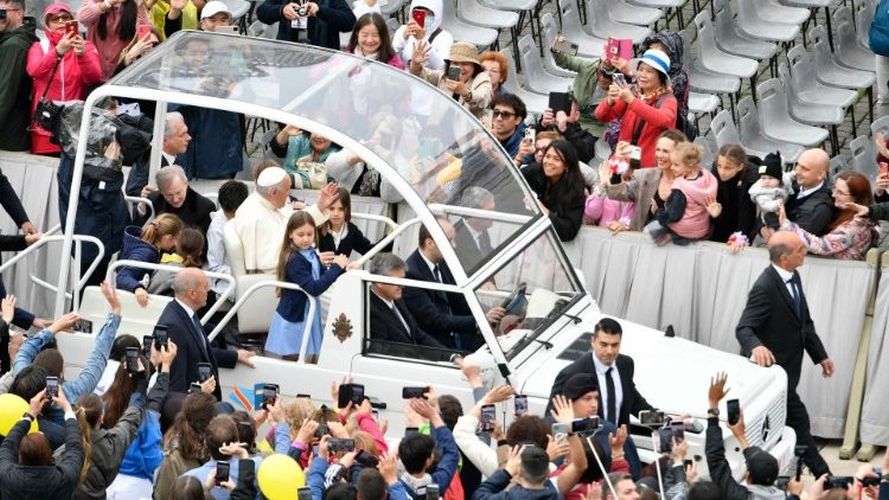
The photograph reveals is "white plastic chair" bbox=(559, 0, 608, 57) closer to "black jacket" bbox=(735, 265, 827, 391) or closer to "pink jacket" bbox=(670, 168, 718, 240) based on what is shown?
"pink jacket" bbox=(670, 168, 718, 240)

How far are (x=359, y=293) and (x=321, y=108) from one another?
4.15 ft

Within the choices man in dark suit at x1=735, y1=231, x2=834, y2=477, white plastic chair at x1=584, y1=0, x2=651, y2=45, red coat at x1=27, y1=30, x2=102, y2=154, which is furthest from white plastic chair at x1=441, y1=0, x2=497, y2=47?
man in dark suit at x1=735, y1=231, x2=834, y2=477

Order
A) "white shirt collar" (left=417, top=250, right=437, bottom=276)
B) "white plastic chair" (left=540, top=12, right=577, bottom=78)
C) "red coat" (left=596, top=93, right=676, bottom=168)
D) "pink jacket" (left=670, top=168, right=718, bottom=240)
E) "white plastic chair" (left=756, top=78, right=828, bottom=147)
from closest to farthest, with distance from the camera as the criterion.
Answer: "white shirt collar" (left=417, top=250, right=437, bottom=276), "pink jacket" (left=670, top=168, right=718, bottom=240), "red coat" (left=596, top=93, right=676, bottom=168), "white plastic chair" (left=756, top=78, right=828, bottom=147), "white plastic chair" (left=540, top=12, right=577, bottom=78)

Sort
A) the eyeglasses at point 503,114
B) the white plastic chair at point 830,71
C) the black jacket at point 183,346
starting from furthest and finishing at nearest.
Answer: the white plastic chair at point 830,71, the eyeglasses at point 503,114, the black jacket at point 183,346

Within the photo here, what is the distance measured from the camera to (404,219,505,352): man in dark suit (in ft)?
48.7

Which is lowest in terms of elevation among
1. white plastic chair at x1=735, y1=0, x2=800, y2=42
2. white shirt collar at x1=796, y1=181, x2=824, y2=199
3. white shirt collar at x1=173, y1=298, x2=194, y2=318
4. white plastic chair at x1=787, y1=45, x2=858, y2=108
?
white shirt collar at x1=173, y1=298, x2=194, y2=318

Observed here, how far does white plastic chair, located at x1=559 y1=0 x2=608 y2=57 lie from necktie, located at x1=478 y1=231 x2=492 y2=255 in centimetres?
618

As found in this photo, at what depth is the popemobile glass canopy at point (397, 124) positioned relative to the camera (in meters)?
15.0

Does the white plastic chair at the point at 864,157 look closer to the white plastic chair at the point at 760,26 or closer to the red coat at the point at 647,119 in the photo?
the red coat at the point at 647,119

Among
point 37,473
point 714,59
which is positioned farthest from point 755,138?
point 37,473

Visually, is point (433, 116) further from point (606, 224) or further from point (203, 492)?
point (203, 492)

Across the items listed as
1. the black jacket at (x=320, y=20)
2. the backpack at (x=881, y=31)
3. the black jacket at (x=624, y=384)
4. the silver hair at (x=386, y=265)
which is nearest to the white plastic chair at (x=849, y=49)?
the backpack at (x=881, y=31)

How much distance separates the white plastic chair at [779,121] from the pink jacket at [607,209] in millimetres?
3425

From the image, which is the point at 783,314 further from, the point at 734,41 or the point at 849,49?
the point at 849,49
